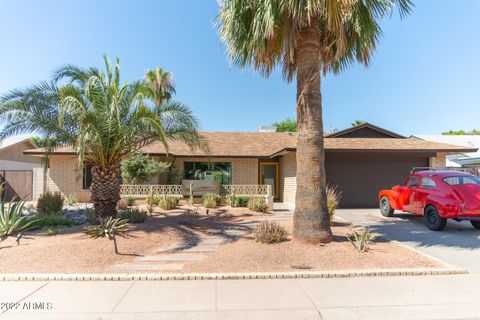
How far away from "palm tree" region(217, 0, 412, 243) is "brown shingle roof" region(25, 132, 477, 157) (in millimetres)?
7123

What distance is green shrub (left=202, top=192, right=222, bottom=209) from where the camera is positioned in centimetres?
1394

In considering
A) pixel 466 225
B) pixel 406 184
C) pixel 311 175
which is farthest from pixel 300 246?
pixel 466 225

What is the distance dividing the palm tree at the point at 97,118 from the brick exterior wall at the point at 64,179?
8.54m

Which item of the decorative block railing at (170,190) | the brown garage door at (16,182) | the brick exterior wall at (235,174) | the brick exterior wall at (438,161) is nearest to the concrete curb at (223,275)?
the brick exterior wall at (235,174)

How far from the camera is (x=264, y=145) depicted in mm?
20375

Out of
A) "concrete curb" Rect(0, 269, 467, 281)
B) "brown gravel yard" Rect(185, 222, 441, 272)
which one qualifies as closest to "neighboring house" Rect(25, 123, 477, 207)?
"brown gravel yard" Rect(185, 222, 441, 272)

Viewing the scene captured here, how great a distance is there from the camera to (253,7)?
7.67 metres

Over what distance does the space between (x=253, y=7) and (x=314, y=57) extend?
1964 mm

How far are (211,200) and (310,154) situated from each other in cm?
749

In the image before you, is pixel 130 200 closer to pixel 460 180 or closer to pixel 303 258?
pixel 303 258

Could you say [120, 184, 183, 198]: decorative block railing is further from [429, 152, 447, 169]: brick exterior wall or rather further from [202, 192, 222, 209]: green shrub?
[429, 152, 447, 169]: brick exterior wall

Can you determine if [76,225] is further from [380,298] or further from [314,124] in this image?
[380,298]

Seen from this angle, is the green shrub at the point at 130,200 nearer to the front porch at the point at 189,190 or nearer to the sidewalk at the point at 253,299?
the front porch at the point at 189,190

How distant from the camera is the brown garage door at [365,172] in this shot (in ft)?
52.1
